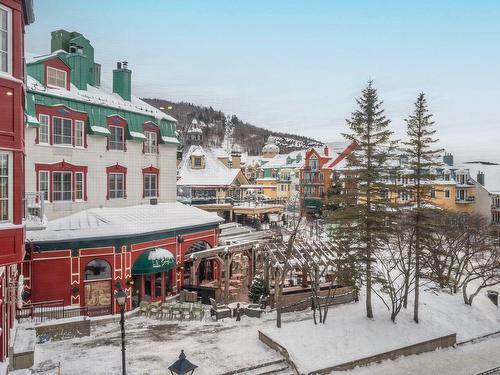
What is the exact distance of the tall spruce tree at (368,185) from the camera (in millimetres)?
20719

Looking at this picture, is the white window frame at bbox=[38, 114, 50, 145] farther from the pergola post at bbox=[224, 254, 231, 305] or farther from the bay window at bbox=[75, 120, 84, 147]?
the pergola post at bbox=[224, 254, 231, 305]

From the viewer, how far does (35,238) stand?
68.2 feet

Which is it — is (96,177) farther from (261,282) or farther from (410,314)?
(410,314)

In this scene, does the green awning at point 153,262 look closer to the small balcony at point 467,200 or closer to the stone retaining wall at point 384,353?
the stone retaining wall at point 384,353

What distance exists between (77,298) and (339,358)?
43.8 ft

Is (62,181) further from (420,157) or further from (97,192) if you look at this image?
(420,157)

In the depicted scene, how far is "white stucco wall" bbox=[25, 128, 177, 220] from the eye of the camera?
2234 centimetres

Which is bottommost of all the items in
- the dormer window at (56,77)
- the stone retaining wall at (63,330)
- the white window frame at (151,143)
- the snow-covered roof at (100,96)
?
the stone retaining wall at (63,330)

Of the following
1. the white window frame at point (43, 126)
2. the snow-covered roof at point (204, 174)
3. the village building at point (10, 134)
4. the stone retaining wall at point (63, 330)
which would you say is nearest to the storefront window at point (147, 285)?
the stone retaining wall at point (63, 330)

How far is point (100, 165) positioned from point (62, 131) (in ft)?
9.72

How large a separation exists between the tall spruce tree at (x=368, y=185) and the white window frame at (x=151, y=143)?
45.0ft

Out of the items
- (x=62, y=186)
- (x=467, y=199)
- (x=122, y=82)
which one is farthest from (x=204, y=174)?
(x=467, y=199)

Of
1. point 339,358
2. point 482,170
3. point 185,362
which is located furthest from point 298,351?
point 482,170

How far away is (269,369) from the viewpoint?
53.3 ft
